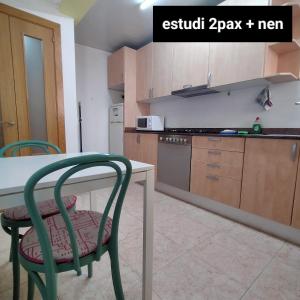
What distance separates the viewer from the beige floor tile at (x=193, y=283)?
3.53 ft

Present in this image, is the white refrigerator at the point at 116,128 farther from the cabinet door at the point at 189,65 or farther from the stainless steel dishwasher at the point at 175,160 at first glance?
the cabinet door at the point at 189,65

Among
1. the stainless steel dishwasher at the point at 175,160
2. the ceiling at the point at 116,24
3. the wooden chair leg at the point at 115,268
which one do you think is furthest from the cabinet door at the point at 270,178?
the ceiling at the point at 116,24

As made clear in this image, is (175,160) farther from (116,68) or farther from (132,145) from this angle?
(116,68)

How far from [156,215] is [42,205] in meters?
1.24

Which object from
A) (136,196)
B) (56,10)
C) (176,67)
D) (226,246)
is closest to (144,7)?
(176,67)

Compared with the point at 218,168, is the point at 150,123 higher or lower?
higher

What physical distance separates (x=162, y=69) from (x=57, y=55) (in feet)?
4.96

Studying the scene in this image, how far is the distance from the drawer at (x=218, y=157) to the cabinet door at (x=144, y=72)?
1.49 metres

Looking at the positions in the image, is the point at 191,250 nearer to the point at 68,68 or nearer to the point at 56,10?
the point at 68,68

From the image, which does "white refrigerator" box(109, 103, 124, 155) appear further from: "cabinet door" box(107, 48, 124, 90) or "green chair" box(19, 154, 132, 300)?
"green chair" box(19, 154, 132, 300)

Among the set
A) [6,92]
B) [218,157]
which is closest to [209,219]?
[218,157]

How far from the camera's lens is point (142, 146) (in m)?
3.12

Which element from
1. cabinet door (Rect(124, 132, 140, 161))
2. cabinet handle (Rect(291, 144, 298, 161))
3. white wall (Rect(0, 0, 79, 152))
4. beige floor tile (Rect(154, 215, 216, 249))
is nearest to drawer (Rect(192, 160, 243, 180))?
cabinet handle (Rect(291, 144, 298, 161))

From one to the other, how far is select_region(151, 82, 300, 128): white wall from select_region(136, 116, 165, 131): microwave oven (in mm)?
159
